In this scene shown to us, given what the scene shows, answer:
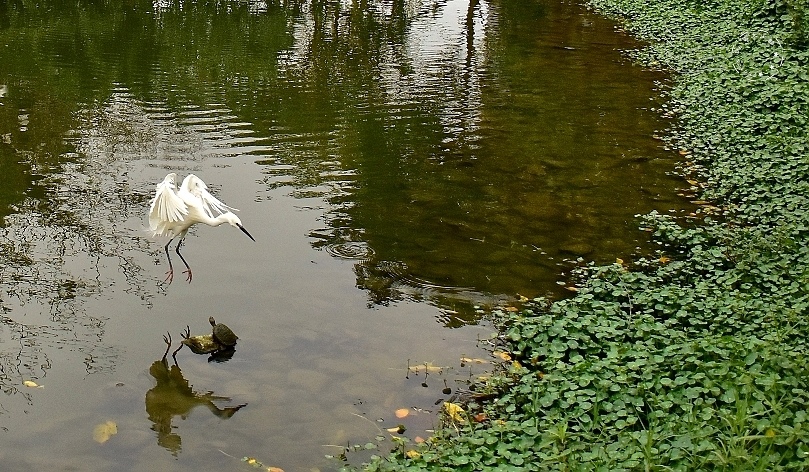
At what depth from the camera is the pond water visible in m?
5.44

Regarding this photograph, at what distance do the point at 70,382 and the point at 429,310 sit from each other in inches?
105

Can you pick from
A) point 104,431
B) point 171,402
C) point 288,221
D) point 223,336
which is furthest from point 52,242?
point 104,431

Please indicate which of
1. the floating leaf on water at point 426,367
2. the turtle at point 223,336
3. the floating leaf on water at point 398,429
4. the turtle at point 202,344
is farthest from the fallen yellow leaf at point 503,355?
the turtle at point 202,344

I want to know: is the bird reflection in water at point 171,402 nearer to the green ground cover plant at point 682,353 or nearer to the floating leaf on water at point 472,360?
the green ground cover plant at point 682,353

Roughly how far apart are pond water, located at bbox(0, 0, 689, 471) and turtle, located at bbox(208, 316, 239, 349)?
117 millimetres

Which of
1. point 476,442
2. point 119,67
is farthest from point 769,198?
point 119,67

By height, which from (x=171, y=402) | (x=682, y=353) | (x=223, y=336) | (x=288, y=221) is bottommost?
(x=171, y=402)

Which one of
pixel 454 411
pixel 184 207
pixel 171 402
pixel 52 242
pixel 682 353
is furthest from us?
pixel 52 242

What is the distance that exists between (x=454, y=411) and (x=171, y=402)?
1906 mm

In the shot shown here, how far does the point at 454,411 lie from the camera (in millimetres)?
5215

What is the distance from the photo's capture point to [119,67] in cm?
1328

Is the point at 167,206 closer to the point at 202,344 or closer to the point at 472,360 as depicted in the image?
the point at 202,344

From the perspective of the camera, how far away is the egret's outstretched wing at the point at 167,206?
662 cm

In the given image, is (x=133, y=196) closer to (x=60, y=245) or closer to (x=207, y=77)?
(x=60, y=245)
